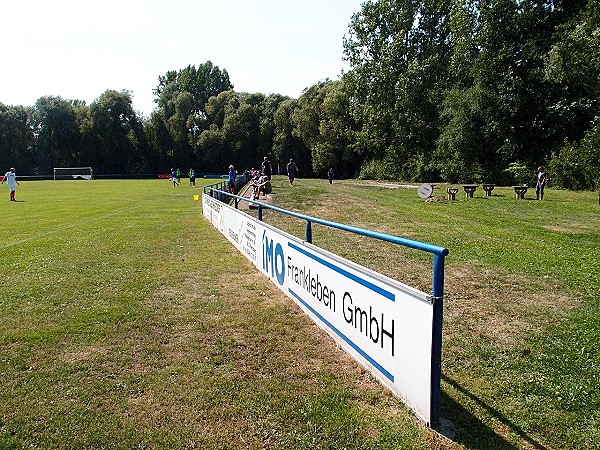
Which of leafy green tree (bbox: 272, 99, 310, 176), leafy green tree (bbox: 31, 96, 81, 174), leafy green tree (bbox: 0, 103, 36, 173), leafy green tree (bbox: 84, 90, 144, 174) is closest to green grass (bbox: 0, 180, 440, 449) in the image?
leafy green tree (bbox: 272, 99, 310, 176)

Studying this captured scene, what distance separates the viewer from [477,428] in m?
3.39

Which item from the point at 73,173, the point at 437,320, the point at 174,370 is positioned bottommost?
the point at 174,370

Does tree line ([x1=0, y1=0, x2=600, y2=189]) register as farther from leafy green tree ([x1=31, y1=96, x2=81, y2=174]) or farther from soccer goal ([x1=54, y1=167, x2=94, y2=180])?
soccer goal ([x1=54, y1=167, x2=94, y2=180])

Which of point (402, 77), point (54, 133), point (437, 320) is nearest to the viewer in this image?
point (437, 320)

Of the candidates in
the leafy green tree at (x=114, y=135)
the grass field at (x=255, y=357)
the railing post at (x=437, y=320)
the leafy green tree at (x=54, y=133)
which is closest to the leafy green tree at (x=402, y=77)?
the grass field at (x=255, y=357)

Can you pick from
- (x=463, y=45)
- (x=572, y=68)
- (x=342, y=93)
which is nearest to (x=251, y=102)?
(x=342, y=93)

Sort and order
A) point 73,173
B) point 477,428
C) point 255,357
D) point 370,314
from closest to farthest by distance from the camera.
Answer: point 477,428
point 370,314
point 255,357
point 73,173

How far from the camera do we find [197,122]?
8506 centimetres

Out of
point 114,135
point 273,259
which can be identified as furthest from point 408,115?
point 114,135

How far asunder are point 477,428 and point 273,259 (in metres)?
4.62

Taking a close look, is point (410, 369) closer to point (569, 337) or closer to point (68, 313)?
point (569, 337)

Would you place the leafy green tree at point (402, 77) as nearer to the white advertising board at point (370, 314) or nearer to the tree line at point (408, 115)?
the tree line at point (408, 115)

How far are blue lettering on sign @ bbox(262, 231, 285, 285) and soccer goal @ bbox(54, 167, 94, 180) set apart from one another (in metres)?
78.5

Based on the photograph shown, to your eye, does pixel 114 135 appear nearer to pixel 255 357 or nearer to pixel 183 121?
pixel 183 121
